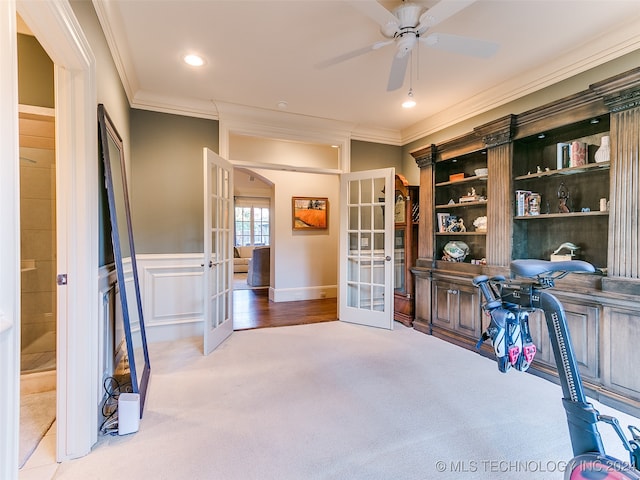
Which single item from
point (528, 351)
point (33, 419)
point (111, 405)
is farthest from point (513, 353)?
point (33, 419)

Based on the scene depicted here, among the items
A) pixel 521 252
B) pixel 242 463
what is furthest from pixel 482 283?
pixel 521 252

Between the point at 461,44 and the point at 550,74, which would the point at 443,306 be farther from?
the point at 461,44

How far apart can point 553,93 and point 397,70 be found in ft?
5.49

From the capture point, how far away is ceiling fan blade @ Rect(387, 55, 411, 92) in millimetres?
2184

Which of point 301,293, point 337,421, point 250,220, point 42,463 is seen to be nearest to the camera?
point 42,463

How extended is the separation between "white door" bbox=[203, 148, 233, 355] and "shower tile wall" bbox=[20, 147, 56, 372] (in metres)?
1.26

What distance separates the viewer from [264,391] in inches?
94.3

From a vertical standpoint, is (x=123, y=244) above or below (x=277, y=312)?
above

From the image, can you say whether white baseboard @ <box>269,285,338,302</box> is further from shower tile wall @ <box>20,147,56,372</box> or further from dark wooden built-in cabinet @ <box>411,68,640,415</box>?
shower tile wall @ <box>20,147,56,372</box>

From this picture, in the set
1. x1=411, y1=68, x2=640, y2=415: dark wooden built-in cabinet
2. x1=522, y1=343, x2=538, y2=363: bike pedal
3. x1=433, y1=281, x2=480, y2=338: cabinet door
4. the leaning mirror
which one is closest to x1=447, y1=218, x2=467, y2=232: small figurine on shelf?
x1=411, y1=68, x2=640, y2=415: dark wooden built-in cabinet

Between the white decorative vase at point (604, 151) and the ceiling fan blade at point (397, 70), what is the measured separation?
163cm

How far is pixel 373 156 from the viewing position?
15.3 ft

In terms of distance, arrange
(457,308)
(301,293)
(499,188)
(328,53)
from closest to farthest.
→ (328,53) → (499,188) → (457,308) → (301,293)

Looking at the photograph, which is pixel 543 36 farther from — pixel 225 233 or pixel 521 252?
pixel 225 233
